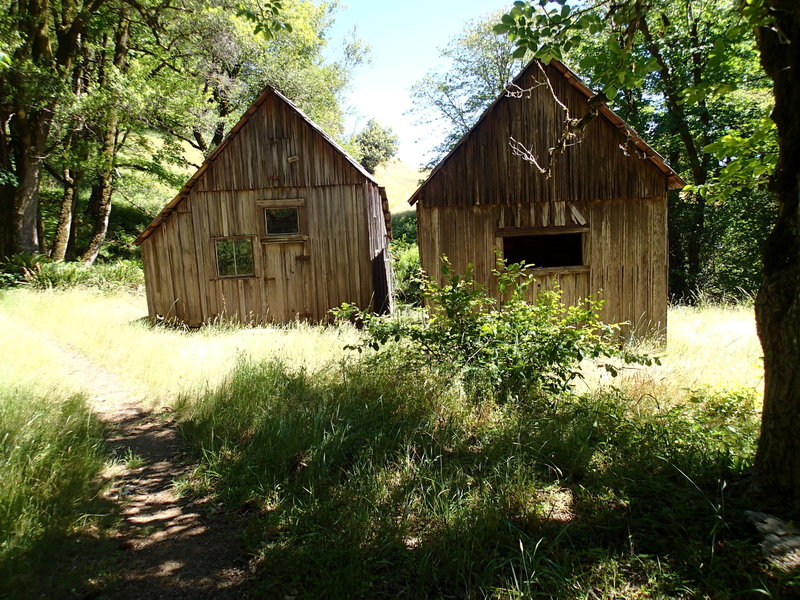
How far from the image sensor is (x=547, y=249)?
13.5m

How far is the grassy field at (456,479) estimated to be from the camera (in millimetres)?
2734

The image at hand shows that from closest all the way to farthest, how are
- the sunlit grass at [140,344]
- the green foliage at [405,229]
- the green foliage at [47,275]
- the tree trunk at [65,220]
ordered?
the sunlit grass at [140,344], the green foliage at [47,275], the tree trunk at [65,220], the green foliage at [405,229]

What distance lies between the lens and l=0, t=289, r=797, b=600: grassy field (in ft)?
8.97

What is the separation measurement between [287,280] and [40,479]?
336 inches

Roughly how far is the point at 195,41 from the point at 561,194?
1559 centimetres

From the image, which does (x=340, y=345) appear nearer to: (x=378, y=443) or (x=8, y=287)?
(x=378, y=443)

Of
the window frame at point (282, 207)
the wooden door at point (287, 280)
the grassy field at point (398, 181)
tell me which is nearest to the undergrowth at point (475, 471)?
the wooden door at point (287, 280)

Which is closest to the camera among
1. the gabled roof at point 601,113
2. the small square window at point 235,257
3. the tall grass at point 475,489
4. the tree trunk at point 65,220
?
the tall grass at point 475,489

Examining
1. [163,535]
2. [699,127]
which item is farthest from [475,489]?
[699,127]

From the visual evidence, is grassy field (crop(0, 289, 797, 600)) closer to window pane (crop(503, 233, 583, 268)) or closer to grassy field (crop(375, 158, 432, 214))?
window pane (crop(503, 233, 583, 268))

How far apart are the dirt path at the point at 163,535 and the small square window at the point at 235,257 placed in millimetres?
7170

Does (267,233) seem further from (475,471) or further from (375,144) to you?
(375,144)

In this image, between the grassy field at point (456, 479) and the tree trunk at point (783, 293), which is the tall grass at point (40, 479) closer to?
the grassy field at point (456, 479)

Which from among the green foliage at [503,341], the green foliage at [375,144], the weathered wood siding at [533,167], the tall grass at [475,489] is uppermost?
the green foliage at [375,144]
